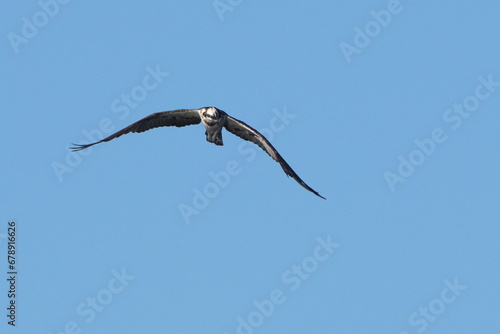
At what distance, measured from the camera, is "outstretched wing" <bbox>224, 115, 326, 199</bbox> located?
4703 centimetres

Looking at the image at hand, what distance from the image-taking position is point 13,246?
48.6m

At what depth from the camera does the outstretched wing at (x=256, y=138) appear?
47.0 m

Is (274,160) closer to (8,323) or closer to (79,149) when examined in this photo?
(79,149)

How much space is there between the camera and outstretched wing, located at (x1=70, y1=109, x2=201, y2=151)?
156 ft

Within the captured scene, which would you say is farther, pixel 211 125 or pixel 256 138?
pixel 256 138

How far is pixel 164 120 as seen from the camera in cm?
4803

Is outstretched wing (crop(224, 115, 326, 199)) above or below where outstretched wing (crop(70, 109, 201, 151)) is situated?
below

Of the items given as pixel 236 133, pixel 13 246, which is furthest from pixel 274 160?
pixel 13 246

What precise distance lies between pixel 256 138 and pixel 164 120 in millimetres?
3551

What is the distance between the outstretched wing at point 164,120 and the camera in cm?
4759

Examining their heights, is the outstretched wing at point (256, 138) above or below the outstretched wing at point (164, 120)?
below

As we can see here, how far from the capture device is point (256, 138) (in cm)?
4791

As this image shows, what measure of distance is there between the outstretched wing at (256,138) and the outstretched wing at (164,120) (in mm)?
1306

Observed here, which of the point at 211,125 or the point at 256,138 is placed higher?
the point at 211,125
